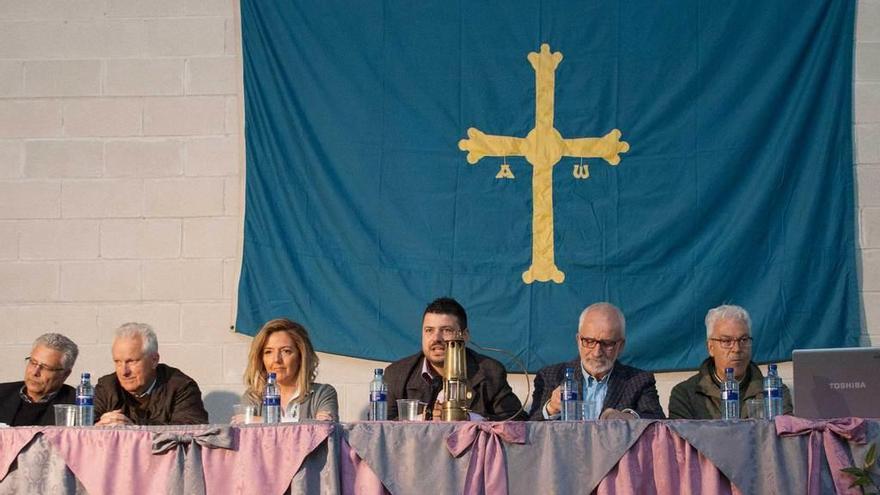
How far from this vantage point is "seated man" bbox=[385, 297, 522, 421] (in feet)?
14.8

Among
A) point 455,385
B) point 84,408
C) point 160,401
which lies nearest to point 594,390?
point 455,385

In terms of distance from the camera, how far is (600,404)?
14.4 ft

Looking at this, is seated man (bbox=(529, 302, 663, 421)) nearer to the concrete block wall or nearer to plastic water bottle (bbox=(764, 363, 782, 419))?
plastic water bottle (bbox=(764, 363, 782, 419))

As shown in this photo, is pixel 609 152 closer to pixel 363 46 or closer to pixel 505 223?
pixel 505 223

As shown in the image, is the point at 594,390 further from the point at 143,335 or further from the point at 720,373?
the point at 143,335

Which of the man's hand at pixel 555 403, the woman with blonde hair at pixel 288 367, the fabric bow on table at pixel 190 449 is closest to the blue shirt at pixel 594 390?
the man's hand at pixel 555 403

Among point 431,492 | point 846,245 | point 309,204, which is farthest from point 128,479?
point 846,245

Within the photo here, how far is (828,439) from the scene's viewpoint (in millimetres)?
3469

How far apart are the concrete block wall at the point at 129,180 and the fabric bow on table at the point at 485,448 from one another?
175cm

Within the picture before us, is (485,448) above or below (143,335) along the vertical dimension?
below

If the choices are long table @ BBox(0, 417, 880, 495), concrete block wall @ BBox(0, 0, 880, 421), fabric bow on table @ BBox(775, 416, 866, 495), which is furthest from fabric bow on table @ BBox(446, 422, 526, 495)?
concrete block wall @ BBox(0, 0, 880, 421)

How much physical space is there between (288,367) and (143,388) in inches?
19.8

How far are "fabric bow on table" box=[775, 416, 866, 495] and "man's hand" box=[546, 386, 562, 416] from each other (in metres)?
0.69

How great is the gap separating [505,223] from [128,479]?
2.04 meters
